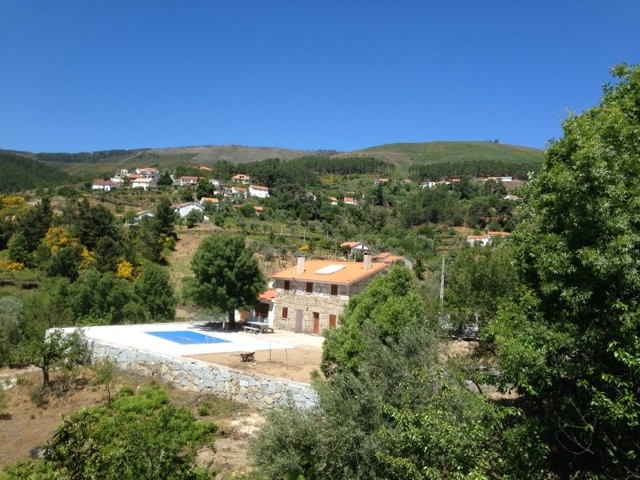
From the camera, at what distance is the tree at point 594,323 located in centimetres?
535

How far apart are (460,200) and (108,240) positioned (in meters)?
73.1

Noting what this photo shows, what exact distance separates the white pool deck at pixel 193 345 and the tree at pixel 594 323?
16457 millimetres

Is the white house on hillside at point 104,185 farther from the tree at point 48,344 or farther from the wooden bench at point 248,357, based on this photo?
the wooden bench at point 248,357

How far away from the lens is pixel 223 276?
2689 centimetres

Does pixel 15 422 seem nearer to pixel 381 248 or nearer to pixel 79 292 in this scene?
pixel 79 292

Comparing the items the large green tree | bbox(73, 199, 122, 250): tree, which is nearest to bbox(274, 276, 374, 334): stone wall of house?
the large green tree

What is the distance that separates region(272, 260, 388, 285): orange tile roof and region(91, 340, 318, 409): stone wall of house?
1106 centimetres

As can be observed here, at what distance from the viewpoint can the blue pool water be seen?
23920 millimetres

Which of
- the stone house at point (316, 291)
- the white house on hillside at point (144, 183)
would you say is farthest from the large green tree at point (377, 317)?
the white house on hillside at point (144, 183)

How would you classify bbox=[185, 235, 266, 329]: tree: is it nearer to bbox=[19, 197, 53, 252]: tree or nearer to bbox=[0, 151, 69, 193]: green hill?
bbox=[19, 197, 53, 252]: tree

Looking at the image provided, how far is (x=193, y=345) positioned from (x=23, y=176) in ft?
345

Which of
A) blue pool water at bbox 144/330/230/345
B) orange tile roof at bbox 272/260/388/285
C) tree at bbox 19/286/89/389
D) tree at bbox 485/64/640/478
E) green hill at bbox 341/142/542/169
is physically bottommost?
blue pool water at bbox 144/330/230/345

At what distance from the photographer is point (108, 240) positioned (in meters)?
46.0

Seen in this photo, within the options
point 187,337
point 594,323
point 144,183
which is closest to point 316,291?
point 187,337
